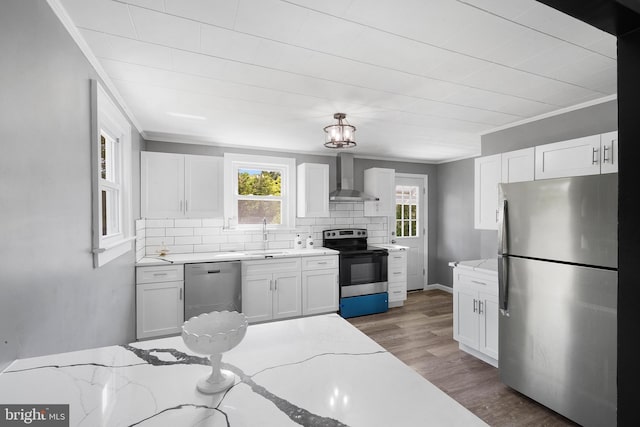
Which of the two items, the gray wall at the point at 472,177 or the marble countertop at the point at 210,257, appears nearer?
the gray wall at the point at 472,177

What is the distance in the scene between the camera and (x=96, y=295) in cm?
178

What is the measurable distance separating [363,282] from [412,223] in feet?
6.07

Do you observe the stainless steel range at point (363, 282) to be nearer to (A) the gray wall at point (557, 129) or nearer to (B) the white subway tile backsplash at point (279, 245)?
(B) the white subway tile backsplash at point (279, 245)

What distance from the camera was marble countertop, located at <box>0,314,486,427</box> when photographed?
2.17ft

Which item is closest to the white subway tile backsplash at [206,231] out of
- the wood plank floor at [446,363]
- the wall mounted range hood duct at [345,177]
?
the wall mounted range hood duct at [345,177]

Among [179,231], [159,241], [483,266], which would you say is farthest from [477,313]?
[159,241]

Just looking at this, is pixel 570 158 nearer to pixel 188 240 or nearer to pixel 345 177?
pixel 345 177

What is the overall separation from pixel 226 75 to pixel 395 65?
3.72ft

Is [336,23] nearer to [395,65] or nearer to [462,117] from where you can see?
[395,65]

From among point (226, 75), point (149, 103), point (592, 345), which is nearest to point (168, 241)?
point (149, 103)

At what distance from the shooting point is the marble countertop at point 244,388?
0.66 metres

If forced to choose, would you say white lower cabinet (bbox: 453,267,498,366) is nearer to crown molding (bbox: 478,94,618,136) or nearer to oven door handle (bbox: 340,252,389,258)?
oven door handle (bbox: 340,252,389,258)

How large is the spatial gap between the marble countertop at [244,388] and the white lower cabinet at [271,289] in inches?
95.1

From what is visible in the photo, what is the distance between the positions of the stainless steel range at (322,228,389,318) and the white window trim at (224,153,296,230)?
2.98 feet
